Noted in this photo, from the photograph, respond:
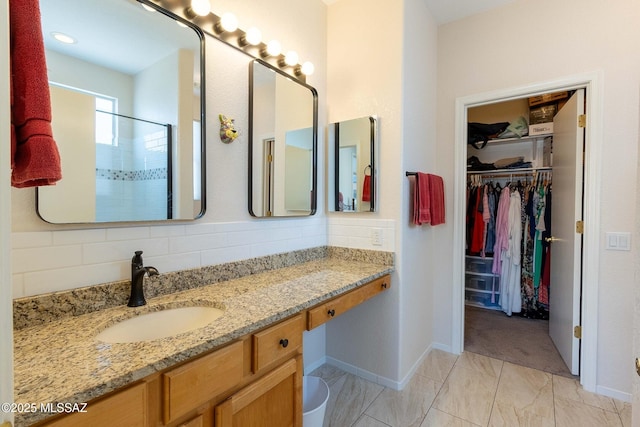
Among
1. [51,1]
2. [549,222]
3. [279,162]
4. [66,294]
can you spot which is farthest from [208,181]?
[549,222]

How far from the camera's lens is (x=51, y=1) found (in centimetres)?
103

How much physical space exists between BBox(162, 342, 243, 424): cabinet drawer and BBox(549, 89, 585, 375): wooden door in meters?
2.29

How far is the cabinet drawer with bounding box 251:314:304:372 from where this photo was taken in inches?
41.1

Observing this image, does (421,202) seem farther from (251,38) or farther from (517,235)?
(517,235)

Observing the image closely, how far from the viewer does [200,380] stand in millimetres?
878

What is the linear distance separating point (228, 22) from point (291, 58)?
18.7 inches

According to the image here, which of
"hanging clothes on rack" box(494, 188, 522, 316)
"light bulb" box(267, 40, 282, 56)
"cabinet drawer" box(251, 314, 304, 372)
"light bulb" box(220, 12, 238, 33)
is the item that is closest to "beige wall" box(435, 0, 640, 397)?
"hanging clothes on rack" box(494, 188, 522, 316)

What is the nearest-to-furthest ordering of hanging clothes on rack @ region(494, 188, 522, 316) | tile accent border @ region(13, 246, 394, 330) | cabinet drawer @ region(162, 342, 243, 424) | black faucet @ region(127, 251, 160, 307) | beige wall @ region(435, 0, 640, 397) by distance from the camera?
cabinet drawer @ region(162, 342, 243, 424)
tile accent border @ region(13, 246, 394, 330)
black faucet @ region(127, 251, 160, 307)
beige wall @ region(435, 0, 640, 397)
hanging clothes on rack @ region(494, 188, 522, 316)

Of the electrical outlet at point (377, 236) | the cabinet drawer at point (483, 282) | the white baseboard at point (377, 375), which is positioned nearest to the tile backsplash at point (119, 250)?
the electrical outlet at point (377, 236)

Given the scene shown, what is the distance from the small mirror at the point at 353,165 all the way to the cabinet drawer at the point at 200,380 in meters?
1.34

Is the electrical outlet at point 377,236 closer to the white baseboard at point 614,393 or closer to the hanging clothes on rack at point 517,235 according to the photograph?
the white baseboard at point 614,393

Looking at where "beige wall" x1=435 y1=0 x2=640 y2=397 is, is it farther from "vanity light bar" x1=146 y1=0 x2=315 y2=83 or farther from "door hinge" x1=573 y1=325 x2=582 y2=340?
"vanity light bar" x1=146 y1=0 x2=315 y2=83

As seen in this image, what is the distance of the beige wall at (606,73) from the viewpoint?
1.84 meters

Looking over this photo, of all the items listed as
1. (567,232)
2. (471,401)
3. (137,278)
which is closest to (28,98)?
(137,278)
